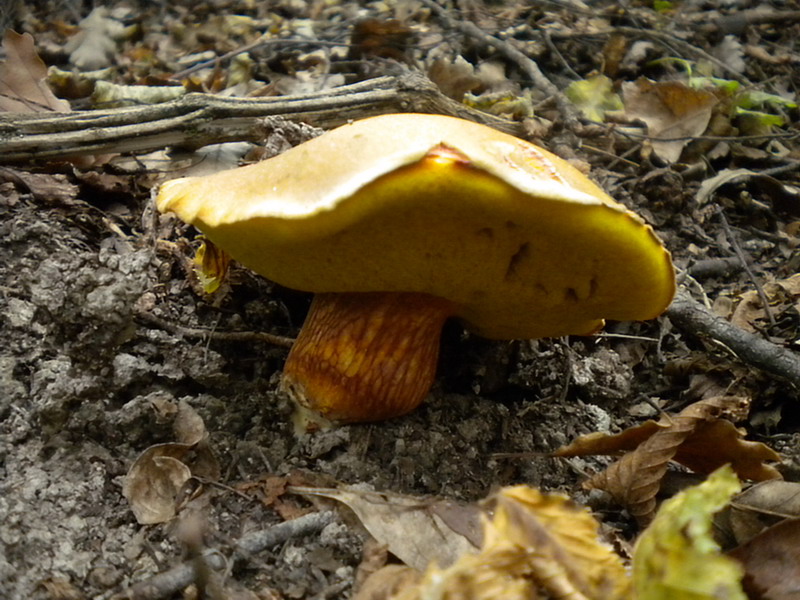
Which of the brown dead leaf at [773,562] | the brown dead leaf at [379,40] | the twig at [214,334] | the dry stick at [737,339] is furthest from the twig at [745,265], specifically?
the brown dead leaf at [379,40]

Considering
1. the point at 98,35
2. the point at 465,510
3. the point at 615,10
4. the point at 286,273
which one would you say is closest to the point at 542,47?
the point at 615,10

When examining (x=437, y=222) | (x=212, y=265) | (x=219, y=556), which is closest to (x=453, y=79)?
(x=212, y=265)

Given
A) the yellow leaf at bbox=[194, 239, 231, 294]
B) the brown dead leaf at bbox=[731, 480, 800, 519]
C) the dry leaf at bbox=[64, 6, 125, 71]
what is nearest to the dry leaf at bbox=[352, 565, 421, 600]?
the brown dead leaf at bbox=[731, 480, 800, 519]

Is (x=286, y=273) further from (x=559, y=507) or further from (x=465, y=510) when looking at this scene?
(x=559, y=507)

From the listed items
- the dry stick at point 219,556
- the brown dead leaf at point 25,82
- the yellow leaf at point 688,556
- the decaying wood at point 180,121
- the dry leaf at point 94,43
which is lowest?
the dry leaf at point 94,43

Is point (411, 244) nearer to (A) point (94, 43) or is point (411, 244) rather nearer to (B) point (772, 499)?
(B) point (772, 499)

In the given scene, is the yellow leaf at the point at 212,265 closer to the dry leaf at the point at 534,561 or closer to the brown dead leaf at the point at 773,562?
the dry leaf at the point at 534,561
